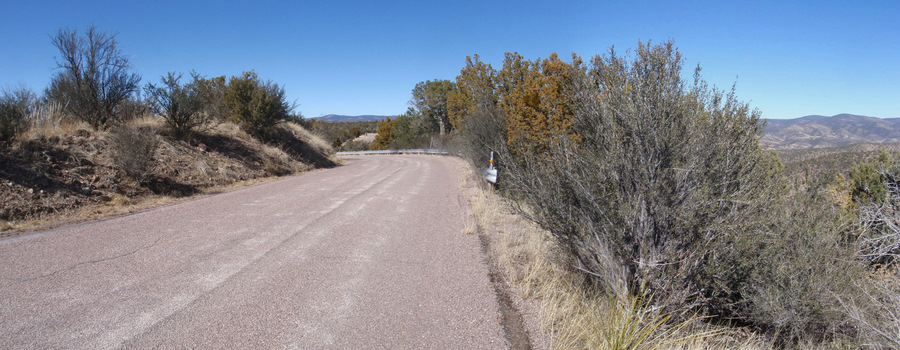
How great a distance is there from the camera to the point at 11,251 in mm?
5582

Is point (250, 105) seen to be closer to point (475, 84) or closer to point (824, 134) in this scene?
point (475, 84)

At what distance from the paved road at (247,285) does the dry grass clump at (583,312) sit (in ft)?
1.44

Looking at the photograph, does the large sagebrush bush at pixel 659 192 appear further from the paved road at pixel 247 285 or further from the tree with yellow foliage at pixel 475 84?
the tree with yellow foliage at pixel 475 84

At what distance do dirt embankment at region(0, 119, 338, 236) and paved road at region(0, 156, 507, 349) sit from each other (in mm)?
1661

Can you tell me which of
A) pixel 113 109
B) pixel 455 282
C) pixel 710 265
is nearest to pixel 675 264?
pixel 710 265

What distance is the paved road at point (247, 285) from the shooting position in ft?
11.1

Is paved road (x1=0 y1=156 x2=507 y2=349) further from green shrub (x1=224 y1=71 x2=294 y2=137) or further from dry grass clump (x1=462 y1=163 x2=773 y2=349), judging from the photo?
green shrub (x1=224 y1=71 x2=294 y2=137)

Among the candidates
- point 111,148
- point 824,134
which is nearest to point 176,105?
point 111,148

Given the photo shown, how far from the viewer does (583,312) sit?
4.04m

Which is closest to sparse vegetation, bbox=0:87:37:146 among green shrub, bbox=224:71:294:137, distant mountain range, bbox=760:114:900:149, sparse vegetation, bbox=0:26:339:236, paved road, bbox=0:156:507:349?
sparse vegetation, bbox=0:26:339:236

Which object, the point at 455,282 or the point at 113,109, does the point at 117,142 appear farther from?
the point at 455,282

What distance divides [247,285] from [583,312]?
3.23 meters

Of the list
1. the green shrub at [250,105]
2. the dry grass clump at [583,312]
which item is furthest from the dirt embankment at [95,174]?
the dry grass clump at [583,312]

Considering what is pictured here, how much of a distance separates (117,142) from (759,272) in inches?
516
